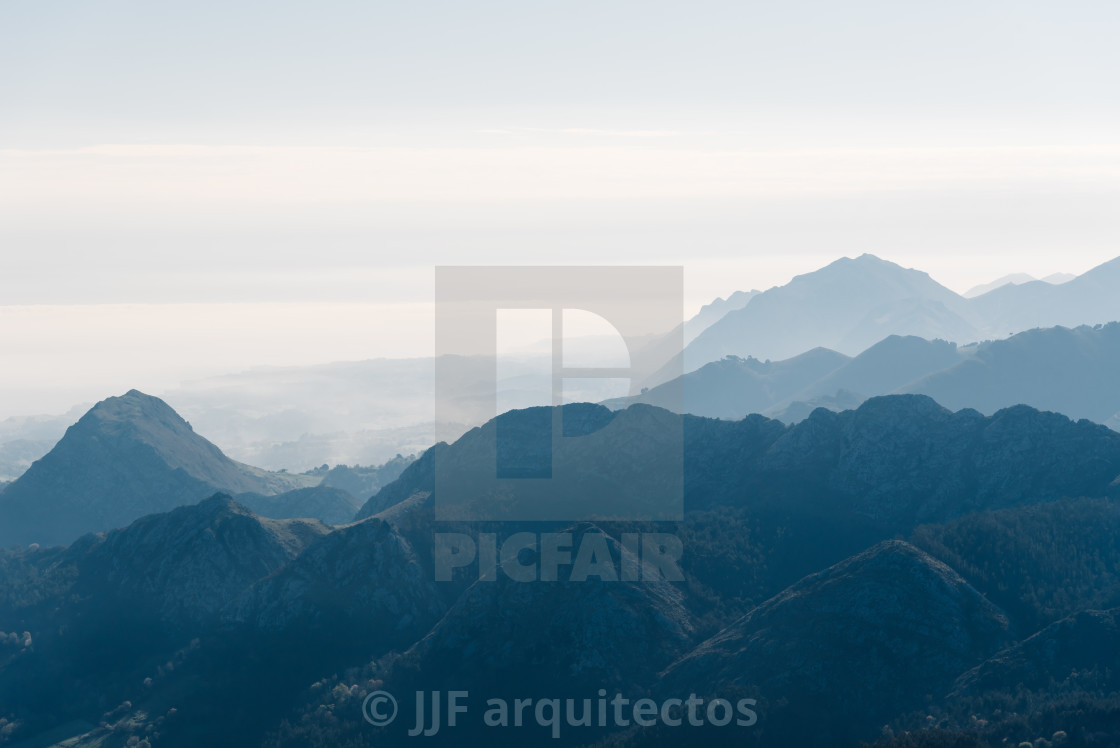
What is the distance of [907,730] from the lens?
192m

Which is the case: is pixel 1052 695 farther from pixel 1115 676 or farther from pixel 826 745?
pixel 826 745

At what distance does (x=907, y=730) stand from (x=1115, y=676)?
43.8 meters

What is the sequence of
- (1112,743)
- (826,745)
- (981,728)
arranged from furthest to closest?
(826,745)
(981,728)
(1112,743)

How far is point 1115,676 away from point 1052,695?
1452 cm

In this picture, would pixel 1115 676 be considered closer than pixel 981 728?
No

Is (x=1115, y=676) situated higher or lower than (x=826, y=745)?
higher

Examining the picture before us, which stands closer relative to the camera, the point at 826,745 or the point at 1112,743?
the point at 1112,743

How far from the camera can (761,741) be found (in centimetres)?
19962

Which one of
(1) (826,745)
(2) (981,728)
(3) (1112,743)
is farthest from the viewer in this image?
(1) (826,745)

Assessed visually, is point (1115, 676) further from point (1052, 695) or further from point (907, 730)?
point (907, 730)

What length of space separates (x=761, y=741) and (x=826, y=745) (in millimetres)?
12406

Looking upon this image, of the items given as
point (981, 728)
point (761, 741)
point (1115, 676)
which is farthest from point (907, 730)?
point (1115, 676)

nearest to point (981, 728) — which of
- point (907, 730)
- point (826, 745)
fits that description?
point (907, 730)

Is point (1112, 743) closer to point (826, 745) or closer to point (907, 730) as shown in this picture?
point (907, 730)
